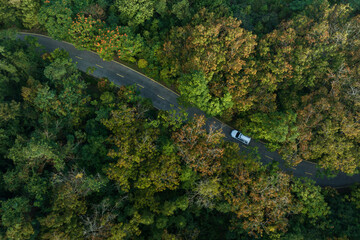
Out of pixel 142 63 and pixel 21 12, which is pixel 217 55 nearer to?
pixel 142 63

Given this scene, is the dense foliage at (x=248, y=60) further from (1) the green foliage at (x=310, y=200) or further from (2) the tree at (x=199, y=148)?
(2) the tree at (x=199, y=148)

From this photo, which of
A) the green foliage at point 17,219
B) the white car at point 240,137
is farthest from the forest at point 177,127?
the white car at point 240,137

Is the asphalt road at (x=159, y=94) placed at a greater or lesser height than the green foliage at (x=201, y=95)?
lesser

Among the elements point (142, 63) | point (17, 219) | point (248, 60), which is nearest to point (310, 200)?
point (248, 60)

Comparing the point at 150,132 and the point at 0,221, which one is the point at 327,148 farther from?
the point at 0,221

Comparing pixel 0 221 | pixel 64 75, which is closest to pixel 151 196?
pixel 0 221

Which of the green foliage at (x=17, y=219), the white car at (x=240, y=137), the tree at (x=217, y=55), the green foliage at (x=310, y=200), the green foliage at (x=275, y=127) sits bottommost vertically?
the green foliage at (x=17, y=219)
